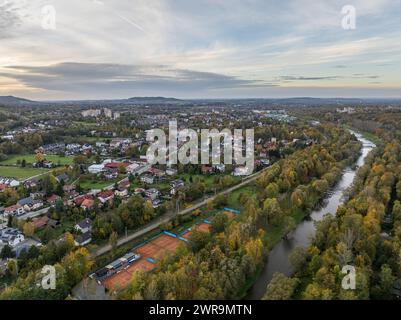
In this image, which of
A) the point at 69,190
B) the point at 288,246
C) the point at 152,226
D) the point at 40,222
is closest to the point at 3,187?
the point at 69,190

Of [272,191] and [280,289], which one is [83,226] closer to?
[280,289]

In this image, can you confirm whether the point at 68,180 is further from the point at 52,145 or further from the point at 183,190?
the point at 52,145

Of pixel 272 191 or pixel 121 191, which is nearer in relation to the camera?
pixel 272 191

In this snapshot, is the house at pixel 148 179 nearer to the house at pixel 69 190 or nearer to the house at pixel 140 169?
the house at pixel 140 169

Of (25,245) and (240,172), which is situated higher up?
(240,172)

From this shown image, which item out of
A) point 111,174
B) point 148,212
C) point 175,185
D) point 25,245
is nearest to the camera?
point 25,245

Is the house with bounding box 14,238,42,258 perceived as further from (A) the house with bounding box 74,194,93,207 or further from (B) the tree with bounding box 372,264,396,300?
(B) the tree with bounding box 372,264,396,300

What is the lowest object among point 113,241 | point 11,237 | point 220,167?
point 11,237
